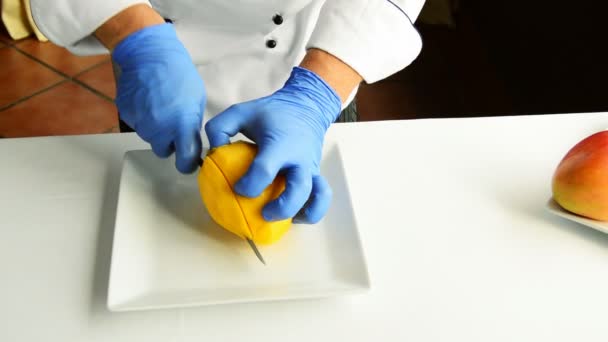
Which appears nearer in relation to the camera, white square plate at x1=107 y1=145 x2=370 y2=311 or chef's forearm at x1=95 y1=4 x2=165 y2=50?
white square plate at x1=107 y1=145 x2=370 y2=311

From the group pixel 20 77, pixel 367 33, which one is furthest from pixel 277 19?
pixel 20 77

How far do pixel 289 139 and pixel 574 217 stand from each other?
0.99ft

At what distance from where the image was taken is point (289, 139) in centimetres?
55

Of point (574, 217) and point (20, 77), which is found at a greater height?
point (574, 217)

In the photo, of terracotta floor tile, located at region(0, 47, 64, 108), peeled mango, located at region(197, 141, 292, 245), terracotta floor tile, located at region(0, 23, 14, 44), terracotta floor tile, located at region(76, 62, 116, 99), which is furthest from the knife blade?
terracotta floor tile, located at region(0, 23, 14, 44)

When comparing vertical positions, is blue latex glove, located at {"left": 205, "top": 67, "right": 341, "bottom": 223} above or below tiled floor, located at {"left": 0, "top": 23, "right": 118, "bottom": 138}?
above

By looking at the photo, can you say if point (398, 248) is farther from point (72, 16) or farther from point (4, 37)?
point (4, 37)

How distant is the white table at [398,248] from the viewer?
1.61 feet

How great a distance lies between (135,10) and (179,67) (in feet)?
0.29

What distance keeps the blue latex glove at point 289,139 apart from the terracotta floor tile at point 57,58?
4.45ft

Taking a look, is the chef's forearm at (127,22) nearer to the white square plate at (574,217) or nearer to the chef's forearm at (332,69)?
the chef's forearm at (332,69)

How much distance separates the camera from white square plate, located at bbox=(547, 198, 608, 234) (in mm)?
572

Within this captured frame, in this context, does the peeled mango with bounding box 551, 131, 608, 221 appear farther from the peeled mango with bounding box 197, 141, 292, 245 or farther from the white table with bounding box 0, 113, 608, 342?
the peeled mango with bounding box 197, 141, 292, 245

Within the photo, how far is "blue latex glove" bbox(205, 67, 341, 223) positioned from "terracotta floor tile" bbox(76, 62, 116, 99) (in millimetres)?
1224
